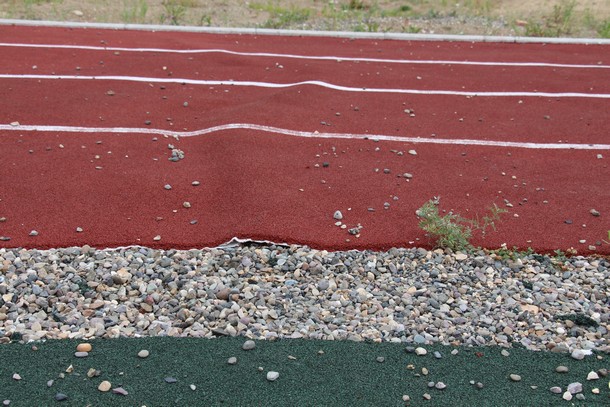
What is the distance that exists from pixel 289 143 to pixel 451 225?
2355mm

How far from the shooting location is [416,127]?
8.00 m

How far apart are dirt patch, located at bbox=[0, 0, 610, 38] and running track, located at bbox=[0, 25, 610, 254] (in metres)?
2.35

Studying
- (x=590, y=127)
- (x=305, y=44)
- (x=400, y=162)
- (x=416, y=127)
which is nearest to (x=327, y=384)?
(x=400, y=162)

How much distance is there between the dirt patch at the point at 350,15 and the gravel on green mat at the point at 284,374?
30.3ft

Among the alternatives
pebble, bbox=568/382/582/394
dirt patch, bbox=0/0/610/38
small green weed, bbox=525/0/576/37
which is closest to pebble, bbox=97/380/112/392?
pebble, bbox=568/382/582/394

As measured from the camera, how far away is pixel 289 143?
7344 millimetres

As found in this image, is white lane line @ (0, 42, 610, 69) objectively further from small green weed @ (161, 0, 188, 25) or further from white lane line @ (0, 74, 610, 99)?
small green weed @ (161, 0, 188, 25)

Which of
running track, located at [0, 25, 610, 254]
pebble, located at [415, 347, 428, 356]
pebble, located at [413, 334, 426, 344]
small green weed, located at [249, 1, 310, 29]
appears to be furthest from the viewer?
small green weed, located at [249, 1, 310, 29]

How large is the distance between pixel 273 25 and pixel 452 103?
5161 mm

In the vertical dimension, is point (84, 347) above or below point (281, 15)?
below

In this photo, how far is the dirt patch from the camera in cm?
1331

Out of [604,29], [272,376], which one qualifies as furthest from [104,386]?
[604,29]

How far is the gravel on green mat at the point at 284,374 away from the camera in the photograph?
391cm

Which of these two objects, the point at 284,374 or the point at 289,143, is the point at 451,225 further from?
the point at 289,143
